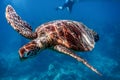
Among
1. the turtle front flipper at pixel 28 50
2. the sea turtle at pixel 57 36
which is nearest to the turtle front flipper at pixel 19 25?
the sea turtle at pixel 57 36

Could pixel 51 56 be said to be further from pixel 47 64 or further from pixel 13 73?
pixel 13 73

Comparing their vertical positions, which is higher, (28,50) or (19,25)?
(19,25)

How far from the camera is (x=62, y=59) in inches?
648

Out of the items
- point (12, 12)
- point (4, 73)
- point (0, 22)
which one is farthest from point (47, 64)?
point (0, 22)

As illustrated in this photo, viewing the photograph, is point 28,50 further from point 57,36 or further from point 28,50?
point 57,36

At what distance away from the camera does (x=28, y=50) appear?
355cm

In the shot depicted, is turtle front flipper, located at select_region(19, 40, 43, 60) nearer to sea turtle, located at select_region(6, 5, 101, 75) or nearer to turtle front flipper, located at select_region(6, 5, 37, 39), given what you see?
sea turtle, located at select_region(6, 5, 101, 75)

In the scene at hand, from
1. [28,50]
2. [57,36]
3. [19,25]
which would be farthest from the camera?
[19,25]

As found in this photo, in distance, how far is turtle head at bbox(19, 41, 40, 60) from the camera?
347 centimetres

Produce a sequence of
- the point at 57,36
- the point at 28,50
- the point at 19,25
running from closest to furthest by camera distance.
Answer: the point at 28,50 < the point at 57,36 < the point at 19,25

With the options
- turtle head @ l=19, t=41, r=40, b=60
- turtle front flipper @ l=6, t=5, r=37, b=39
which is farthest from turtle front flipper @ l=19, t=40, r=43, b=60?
turtle front flipper @ l=6, t=5, r=37, b=39

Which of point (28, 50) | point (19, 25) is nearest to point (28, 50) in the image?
point (28, 50)

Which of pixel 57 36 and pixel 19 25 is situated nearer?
pixel 57 36

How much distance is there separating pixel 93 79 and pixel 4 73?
25.1 ft
